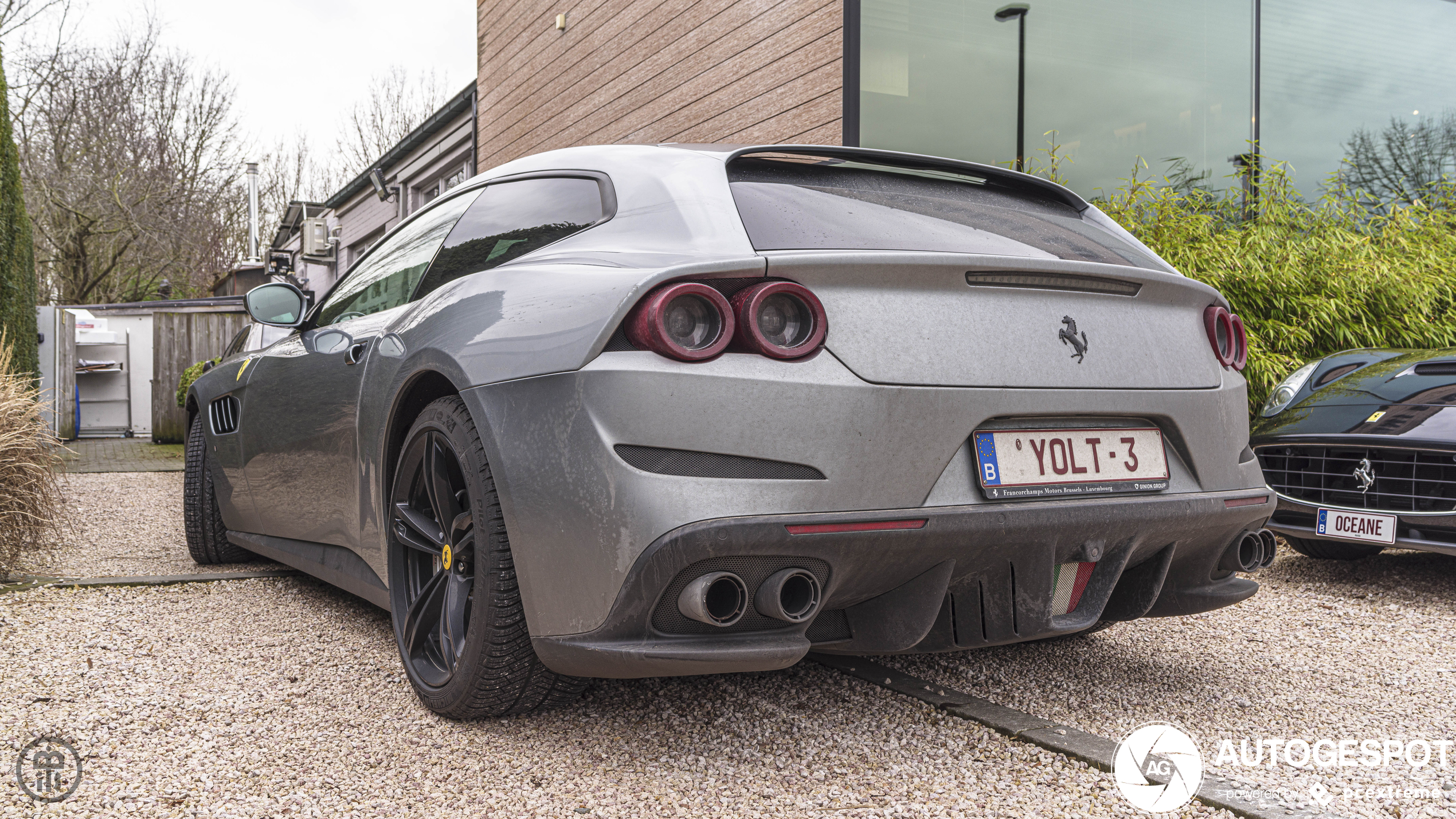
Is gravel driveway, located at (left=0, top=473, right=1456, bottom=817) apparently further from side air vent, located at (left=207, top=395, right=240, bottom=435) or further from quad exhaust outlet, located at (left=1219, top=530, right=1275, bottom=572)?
side air vent, located at (left=207, top=395, right=240, bottom=435)

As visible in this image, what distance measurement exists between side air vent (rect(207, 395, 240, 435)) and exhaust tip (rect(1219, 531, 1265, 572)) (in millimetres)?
3145

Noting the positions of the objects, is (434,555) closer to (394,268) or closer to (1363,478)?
(394,268)

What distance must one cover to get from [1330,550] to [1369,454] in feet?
2.45

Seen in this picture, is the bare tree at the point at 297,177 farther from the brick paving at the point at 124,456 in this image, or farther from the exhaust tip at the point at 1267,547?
the exhaust tip at the point at 1267,547

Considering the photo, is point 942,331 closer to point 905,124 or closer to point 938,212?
point 938,212

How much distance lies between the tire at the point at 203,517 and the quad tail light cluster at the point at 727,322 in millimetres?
3011

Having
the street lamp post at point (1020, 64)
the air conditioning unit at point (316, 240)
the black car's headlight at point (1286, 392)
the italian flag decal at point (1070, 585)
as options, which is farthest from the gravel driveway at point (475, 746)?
the air conditioning unit at point (316, 240)

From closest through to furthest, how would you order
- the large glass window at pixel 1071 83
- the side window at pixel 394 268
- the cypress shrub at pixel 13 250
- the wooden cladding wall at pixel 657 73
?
1. the side window at pixel 394 268
2. the large glass window at pixel 1071 83
3. the wooden cladding wall at pixel 657 73
4. the cypress shrub at pixel 13 250

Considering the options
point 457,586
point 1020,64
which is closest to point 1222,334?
point 457,586

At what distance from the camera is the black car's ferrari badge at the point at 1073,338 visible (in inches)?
77.2

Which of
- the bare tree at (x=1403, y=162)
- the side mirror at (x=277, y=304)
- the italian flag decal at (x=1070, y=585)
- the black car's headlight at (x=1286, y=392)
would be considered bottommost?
the italian flag decal at (x=1070, y=585)

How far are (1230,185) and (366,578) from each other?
646 cm

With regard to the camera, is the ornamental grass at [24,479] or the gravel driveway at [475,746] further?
the ornamental grass at [24,479]

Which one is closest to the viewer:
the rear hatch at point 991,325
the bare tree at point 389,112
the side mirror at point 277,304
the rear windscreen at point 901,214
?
the rear hatch at point 991,325
